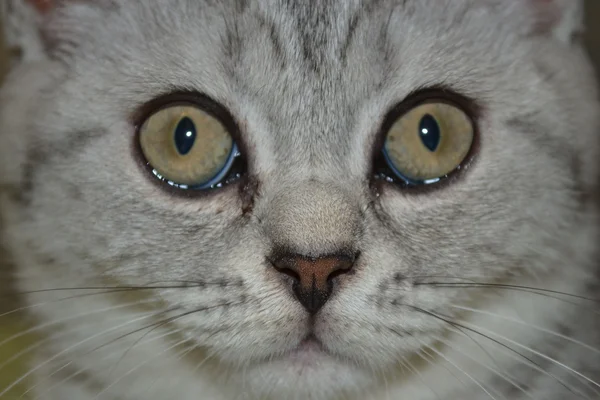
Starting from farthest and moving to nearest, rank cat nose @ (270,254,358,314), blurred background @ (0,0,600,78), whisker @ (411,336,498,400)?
blurred background @ (0,0,600,78)
whisker @ (411,336,498,400)
cat nose @ (270,254,358,314)

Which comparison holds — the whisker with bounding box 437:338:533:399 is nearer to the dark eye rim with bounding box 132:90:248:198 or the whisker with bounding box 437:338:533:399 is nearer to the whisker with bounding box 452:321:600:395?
the whisker with bounding box 452:321:600:395

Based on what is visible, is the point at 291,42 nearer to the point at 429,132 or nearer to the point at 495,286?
the point at 429,132

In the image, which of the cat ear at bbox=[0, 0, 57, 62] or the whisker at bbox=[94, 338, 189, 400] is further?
the cat ear at bbox=[0, 0, 57, 62]

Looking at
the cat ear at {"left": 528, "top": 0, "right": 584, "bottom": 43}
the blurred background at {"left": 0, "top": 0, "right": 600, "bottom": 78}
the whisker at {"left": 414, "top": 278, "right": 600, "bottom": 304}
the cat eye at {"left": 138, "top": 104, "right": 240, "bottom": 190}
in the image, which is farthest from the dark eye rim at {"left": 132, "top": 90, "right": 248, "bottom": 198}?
the blurred background at {"left": 0, "top": 0, "right": 600, "bottom": 78}

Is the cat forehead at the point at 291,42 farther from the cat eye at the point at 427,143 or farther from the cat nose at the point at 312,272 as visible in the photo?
the cat nose at the point at 312,272

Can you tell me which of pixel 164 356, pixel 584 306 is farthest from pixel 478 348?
pixel 164 356

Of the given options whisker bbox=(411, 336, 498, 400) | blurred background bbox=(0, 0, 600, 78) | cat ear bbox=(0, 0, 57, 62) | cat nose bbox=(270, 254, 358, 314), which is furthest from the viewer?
blurred background bbox=(0, 0, 600, 78)

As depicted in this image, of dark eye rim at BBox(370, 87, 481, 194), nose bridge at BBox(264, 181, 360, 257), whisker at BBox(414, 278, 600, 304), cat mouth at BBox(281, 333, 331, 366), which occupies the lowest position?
cat mouth at BBox(281, 333, 331, 366)

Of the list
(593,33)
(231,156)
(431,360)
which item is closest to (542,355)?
(431,360)

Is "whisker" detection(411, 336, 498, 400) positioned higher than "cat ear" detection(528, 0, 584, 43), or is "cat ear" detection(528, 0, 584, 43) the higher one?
"cat ear" detection(528, 0, 584, 43)
